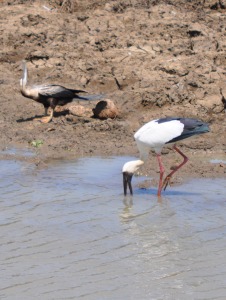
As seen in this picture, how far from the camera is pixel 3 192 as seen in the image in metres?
8.65

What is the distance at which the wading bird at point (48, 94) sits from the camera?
12.7 m

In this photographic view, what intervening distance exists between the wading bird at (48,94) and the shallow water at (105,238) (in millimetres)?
3022

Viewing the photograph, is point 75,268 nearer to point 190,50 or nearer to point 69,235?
point 69,235

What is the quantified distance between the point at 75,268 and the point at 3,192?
3031 mm

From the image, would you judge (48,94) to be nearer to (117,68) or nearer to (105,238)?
(117,68)

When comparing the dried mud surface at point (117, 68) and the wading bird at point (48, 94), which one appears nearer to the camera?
the dried mud surface at point (117, 68)

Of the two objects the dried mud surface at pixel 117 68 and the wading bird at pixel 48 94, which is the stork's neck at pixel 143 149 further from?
the wading bird at pixel 48 94

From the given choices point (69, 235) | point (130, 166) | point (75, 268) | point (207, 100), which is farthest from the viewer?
point (207, 100)

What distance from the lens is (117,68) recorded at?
549 inches

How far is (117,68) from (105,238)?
7.59 metres

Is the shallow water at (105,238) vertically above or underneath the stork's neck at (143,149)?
underneath

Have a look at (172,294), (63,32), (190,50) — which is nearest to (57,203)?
(172,294)

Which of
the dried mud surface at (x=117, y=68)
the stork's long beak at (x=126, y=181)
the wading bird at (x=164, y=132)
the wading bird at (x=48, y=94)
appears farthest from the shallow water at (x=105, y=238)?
the wading bird at (x=48, y=94)

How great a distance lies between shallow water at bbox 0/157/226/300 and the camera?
17.8 ft
